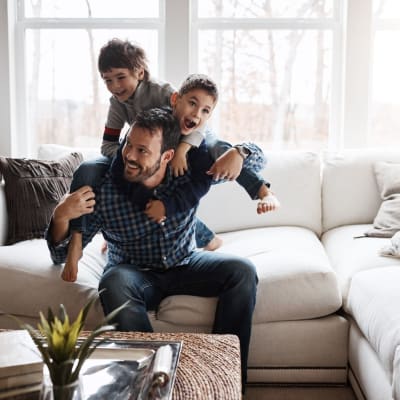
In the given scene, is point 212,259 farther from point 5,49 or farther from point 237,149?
point 5,49

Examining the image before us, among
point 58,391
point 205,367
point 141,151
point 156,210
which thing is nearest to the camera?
point 58,391

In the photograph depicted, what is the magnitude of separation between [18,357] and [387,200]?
2.01 m

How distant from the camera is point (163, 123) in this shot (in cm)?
205

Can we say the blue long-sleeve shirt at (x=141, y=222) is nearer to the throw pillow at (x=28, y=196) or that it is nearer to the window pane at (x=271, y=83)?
the throw pillow at (x=28, y=196)

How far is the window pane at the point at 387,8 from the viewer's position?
3.49 meters

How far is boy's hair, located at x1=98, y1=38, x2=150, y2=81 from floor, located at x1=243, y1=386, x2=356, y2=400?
124cm

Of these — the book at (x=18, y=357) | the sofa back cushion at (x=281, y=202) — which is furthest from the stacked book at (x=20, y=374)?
the sofa back cushion at (x=281, y=202)

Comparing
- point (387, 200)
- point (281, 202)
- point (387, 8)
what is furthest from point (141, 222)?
point (387, 8)

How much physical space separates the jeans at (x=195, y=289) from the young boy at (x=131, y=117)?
19 cm

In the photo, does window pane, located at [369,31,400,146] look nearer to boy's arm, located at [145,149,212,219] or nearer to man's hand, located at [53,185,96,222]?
boy's arm, located at [145,149,212,219]

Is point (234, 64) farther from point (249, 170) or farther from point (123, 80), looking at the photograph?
point (123, 80)

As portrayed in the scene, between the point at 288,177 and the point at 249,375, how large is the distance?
1.10 meters

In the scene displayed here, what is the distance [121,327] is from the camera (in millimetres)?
2082

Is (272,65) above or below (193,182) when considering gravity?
above
